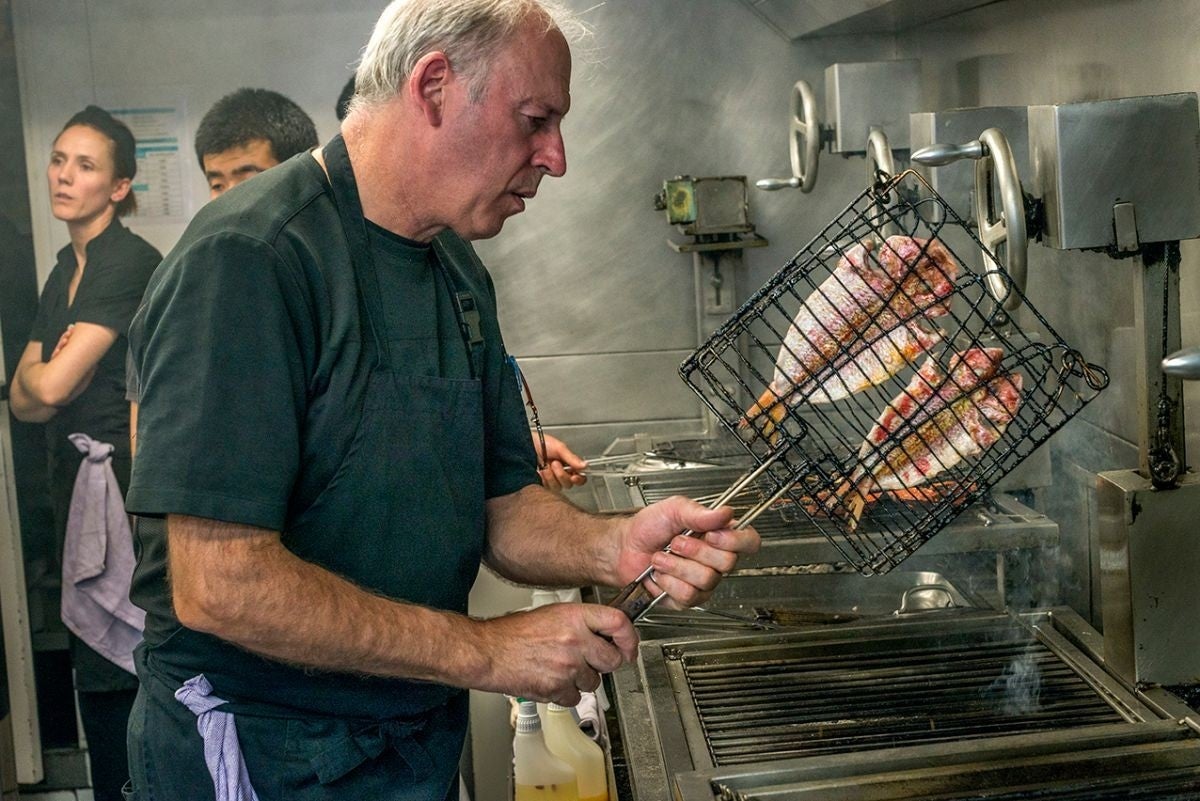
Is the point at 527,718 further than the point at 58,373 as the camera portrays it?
No

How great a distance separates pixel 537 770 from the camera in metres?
2.00

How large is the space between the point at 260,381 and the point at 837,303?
0.80 metres

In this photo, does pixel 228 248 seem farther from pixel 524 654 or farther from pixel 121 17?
pixel 121 17

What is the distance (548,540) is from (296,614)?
498 millimetres

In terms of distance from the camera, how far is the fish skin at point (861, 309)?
5.34 feet

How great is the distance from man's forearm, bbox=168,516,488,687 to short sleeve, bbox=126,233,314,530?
47 mm

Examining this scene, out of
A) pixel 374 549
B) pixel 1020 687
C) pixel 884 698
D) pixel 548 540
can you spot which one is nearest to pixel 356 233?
pixel 374 549

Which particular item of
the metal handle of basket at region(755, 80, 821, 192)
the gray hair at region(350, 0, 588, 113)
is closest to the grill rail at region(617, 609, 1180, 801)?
the gray hair at region(350, 0, 588, 113)

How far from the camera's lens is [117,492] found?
11.5 feet

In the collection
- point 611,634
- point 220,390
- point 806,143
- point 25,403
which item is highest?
point 806,143

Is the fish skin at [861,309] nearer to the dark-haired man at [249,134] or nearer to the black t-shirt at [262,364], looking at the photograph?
the black t-shirt at [262,364]

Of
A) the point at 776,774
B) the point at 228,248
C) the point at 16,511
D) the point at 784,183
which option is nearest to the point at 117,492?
the point at 16,511

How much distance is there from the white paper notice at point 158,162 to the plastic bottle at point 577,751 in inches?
81.5

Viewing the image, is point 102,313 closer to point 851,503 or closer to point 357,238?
point 357,238
